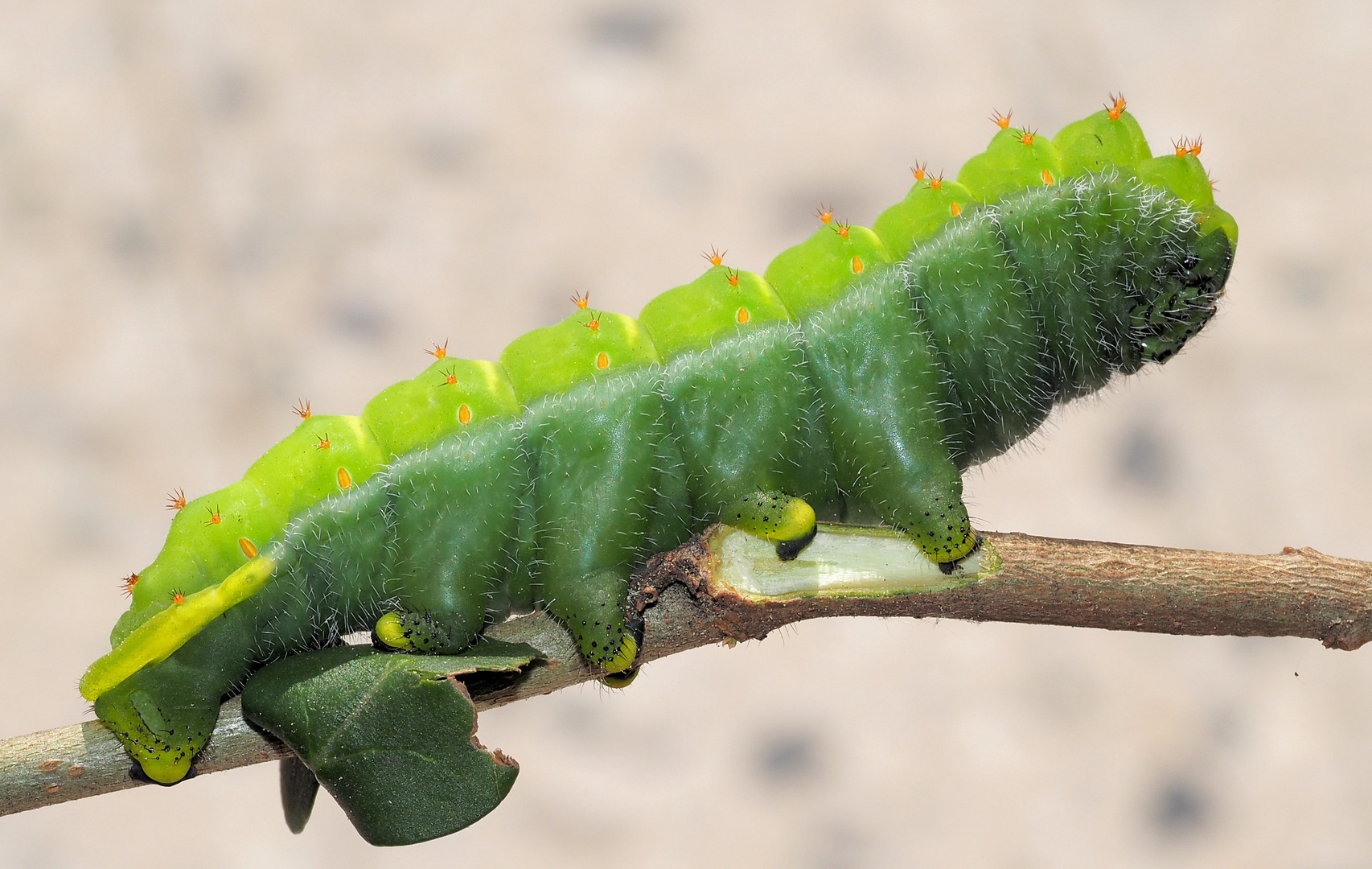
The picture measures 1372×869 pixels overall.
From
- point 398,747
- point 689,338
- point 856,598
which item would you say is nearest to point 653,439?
point 689,338

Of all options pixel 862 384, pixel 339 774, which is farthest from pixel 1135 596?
pixel 339 774

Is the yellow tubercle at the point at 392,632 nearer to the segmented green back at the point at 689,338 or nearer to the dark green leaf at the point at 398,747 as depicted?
the dark green leaf at the point at 398,747

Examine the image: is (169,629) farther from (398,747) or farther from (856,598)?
(856,598)

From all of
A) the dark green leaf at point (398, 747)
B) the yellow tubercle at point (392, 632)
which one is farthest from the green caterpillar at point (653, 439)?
the dark green leaf at point (398, 747)

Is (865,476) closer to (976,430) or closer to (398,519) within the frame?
(976,430)

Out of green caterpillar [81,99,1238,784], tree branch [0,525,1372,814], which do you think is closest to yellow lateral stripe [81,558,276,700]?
green caterpillar [81,99,1238,784]

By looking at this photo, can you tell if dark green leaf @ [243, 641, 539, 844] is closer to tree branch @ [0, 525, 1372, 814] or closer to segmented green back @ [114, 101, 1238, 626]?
tree branch @ [0, 525, 1372, 814]

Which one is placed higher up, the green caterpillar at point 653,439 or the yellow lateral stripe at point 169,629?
the green caterpillar at point 653,439
